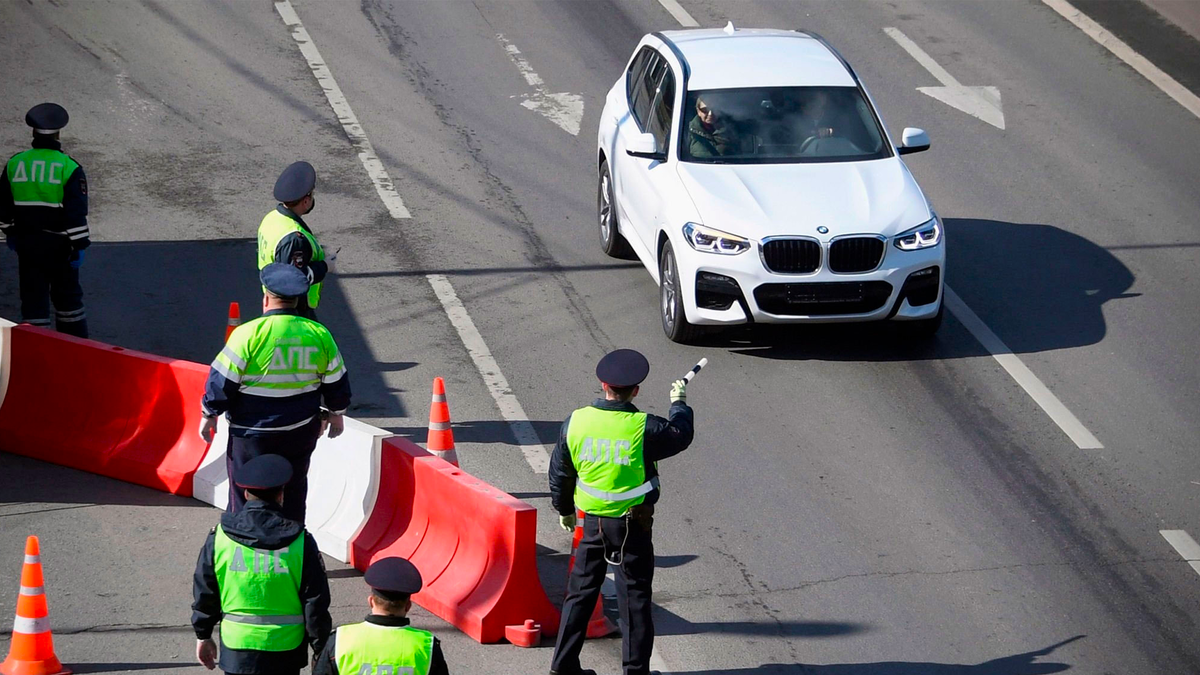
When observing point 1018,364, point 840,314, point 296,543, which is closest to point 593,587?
point 296,543

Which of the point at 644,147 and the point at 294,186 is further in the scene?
the point at 644,147

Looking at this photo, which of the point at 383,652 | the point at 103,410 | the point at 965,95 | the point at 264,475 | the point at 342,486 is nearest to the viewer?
the point at 383,652

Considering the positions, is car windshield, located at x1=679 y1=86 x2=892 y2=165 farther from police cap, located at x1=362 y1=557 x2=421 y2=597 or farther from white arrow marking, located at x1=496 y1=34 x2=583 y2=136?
police cap, located at x1=362 y1=557 x2=421 y2=597

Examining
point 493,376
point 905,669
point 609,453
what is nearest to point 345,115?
point 493,376

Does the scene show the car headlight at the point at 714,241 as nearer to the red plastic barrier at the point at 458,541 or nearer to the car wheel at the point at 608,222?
the car wheel at the point at 608,222

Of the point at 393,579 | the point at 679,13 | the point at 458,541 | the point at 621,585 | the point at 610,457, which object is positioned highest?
the point at 393,579

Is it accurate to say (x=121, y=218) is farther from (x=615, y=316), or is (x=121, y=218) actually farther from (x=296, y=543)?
(x=296, y=543)

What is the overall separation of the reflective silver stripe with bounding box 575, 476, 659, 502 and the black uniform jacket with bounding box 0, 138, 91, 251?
5.38 metres

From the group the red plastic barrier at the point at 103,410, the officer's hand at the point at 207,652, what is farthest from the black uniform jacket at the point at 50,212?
the officer's hand at the point at 207,652

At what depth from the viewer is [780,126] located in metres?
12.5

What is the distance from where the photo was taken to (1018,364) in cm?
1177

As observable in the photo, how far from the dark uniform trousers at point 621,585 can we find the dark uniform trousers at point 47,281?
526 cm

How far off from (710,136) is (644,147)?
580 millimetres

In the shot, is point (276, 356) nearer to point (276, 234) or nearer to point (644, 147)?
point (276, 234)
